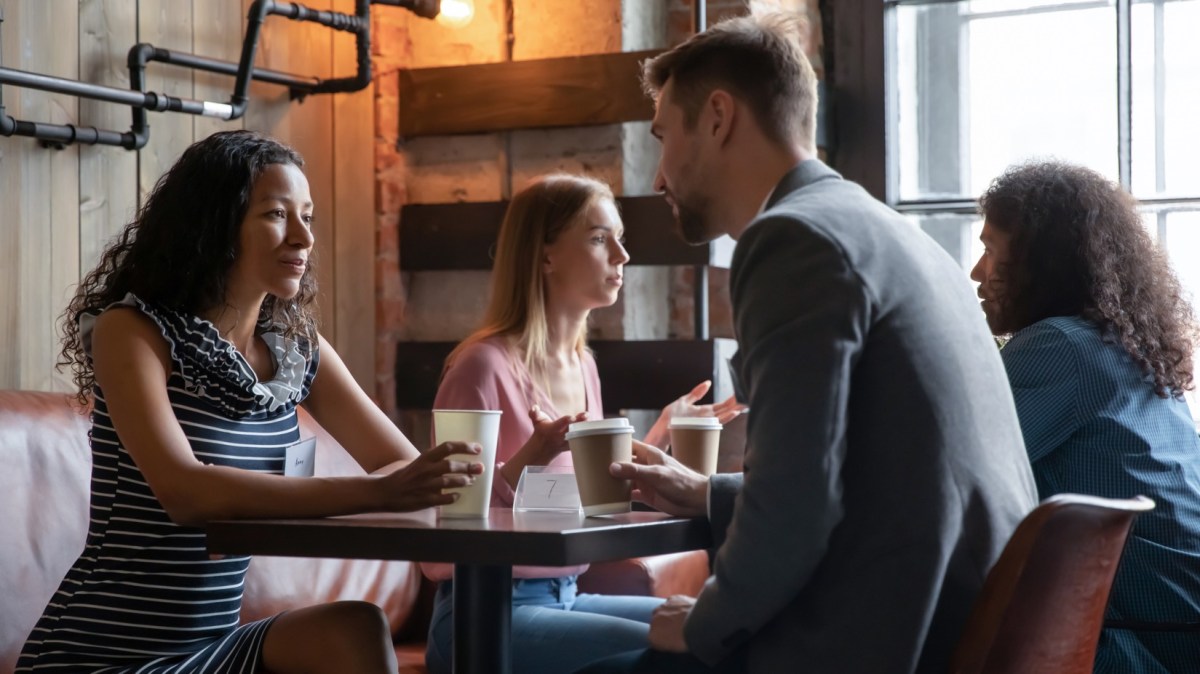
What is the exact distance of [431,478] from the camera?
1.71 metres

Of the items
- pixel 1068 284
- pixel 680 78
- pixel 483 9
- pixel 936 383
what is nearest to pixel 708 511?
pixel 936 383

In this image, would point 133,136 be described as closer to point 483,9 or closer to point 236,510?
point 483,9

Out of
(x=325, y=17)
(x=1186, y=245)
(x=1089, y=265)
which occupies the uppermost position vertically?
(x=325, y=17)

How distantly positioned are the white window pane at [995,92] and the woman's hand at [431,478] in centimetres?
234

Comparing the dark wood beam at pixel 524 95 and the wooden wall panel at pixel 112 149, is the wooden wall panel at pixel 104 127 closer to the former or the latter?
the wooden wall panel at pixel 112 149

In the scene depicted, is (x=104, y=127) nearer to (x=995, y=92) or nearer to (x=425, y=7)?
(x=425, y=7)

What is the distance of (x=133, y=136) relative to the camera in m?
2.90

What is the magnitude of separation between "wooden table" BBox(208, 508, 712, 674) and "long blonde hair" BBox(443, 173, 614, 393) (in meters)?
0.82

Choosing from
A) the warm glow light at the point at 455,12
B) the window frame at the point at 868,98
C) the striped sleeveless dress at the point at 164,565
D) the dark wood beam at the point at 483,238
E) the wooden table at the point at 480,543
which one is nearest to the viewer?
the wooden table at the point at 480,543

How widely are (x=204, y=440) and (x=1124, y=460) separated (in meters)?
1.36

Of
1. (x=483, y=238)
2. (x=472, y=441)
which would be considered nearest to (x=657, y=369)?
(x=483, y=238)

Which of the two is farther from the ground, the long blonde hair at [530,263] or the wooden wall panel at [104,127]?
the wooden wall panel at [104,127]

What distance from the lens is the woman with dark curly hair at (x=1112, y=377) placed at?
205cm

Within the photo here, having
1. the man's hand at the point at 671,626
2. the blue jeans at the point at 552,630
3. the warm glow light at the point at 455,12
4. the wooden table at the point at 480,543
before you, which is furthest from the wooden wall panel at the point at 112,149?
the man's hand at the point at 671,626
